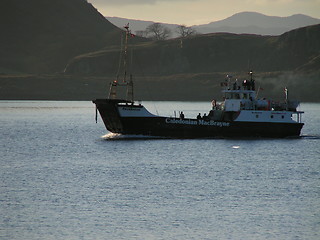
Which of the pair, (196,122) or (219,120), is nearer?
(196,122)

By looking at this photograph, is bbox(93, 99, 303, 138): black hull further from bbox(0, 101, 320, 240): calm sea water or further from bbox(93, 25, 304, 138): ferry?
bbox(0, 101, 320, 240): calm sea water

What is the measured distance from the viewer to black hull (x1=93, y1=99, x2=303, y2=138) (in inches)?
3236

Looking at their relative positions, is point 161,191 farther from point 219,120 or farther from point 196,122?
point 219,120

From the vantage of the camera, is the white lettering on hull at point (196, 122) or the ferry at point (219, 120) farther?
the white lettering on hull at point (196, 122)

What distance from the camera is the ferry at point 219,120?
8219 centimetres

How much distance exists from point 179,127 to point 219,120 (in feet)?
16.2

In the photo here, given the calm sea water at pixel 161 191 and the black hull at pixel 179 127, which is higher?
the black hull at pixel 179 127

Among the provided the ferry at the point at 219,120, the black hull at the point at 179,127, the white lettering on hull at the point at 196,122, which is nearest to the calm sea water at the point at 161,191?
the black hull at the point at 179,127

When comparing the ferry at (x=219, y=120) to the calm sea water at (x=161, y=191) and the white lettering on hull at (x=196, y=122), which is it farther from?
the calm sea water at (x=161, y=191)

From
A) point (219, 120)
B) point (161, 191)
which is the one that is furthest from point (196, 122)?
point (161, 191)

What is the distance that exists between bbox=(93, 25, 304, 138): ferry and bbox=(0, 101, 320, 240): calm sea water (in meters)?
2.93

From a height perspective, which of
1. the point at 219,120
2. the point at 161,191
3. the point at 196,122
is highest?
the point at 219,120

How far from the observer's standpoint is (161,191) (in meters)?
47.5

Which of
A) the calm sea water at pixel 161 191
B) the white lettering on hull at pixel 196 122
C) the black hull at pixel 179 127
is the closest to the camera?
the calm sea water at pixel 161 191
